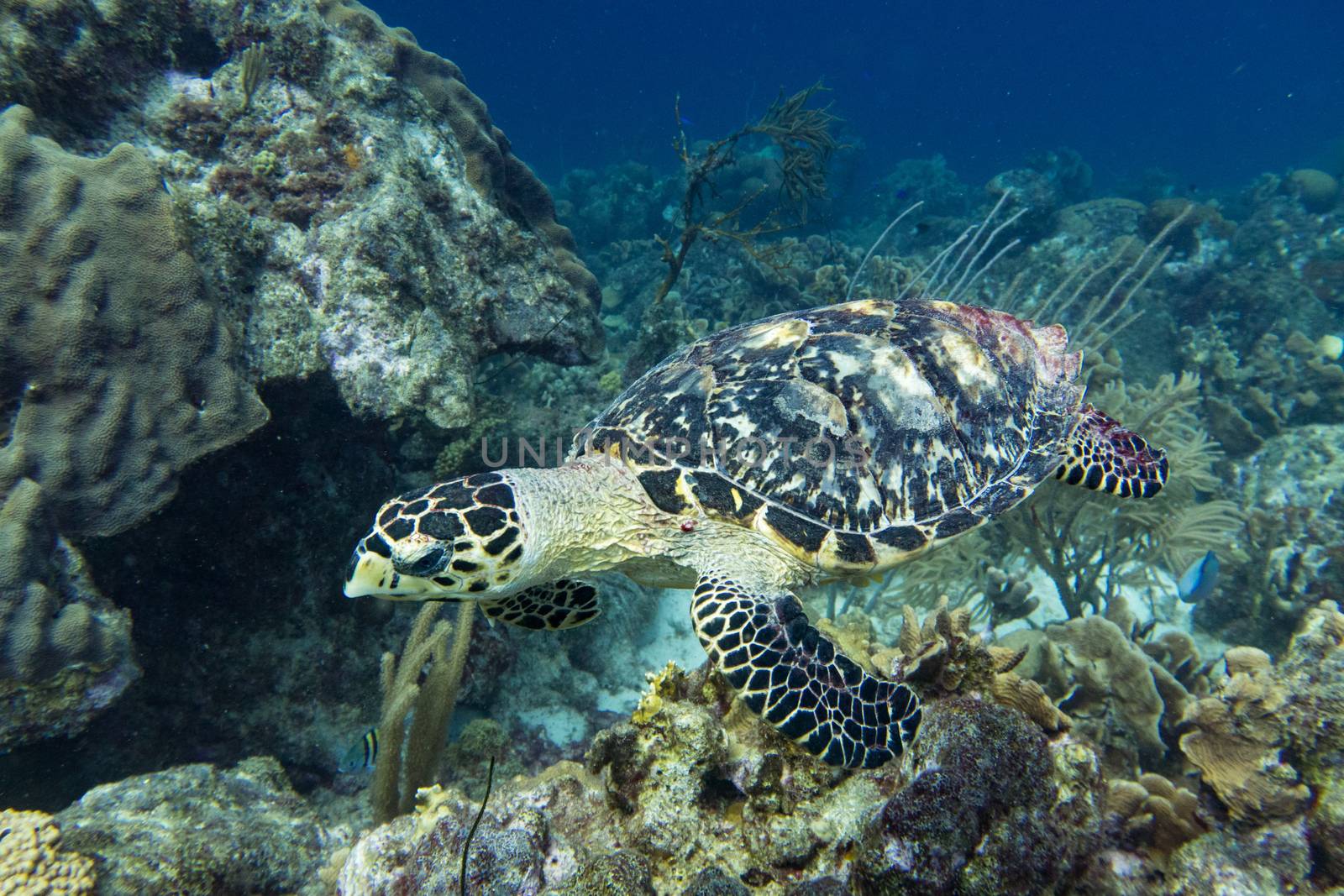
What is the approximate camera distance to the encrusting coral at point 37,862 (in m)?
1.91

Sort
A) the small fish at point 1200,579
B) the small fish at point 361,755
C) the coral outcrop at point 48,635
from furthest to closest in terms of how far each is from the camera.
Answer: the small fish at point 1200,579, the small fish at point 361,755, the coral outcrop at point 48,635

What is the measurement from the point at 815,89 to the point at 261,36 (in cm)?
1043

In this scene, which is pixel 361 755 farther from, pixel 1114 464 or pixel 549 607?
pixel 1114 464

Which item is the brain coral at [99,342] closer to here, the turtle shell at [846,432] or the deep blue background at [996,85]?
the turtle shell at [846,432]

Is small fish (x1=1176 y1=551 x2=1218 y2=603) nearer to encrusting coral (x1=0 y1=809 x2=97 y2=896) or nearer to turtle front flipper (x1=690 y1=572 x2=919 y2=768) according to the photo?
turtle front flipper (x1=690 y1=572 x2=919 y2=768)

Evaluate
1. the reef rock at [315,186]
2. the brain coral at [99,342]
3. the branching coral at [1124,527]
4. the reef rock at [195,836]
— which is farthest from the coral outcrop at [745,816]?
the branching coral at [1124,527]

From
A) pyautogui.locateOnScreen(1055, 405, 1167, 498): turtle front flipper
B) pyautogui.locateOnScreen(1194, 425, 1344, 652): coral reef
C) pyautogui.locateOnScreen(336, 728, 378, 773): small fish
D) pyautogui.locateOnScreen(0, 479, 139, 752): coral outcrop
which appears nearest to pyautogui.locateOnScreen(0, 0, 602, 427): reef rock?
pyautogui.locateOnScreen(0, 479, 139, 752): coral outcrop

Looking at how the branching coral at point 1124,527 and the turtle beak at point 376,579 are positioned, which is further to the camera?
the branching coral at point 1124,527

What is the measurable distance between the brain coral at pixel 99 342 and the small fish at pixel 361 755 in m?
1.99

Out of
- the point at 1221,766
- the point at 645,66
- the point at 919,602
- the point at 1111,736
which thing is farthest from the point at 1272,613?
the point at 645,66

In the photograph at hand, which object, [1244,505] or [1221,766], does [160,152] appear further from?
[1244,505]

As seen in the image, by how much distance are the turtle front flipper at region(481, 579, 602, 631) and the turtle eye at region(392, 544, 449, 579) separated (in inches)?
37.9

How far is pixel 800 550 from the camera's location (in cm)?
310

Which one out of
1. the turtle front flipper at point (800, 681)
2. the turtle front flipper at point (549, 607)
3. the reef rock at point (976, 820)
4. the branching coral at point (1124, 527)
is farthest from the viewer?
the branching coral at point (1124, 527)
